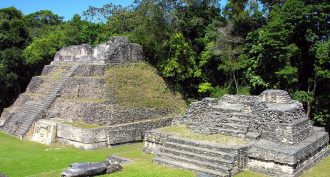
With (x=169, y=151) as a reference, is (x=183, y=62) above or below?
above

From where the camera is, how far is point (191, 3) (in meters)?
24.0

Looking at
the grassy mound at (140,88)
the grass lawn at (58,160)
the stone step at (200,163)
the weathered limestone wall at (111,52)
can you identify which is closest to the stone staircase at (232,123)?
the grass lawn at (58,160)

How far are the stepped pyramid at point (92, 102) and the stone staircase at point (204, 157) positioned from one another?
15.3 feet

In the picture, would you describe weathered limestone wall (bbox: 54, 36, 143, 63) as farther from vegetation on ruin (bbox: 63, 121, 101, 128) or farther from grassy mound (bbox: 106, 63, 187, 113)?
vegetation on ruin (bbox: 63, 121, 101, 128)

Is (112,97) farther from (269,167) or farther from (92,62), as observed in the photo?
(269,167)

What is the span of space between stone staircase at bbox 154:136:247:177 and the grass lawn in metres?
0.31

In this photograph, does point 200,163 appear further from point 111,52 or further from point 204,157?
point 111,52

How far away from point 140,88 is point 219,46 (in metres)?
5.16

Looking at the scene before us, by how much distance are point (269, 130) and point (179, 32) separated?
11.9 metres

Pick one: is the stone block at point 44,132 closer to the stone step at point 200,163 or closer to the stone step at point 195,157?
the stone step at point 195,157

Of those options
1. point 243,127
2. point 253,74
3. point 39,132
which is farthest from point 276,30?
point 39,132

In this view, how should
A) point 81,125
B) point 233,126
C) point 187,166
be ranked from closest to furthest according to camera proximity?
point 187,166, point 233,126, point 81,125

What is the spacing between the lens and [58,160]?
47.1ft

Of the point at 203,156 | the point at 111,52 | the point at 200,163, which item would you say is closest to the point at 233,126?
the point at 203,156
